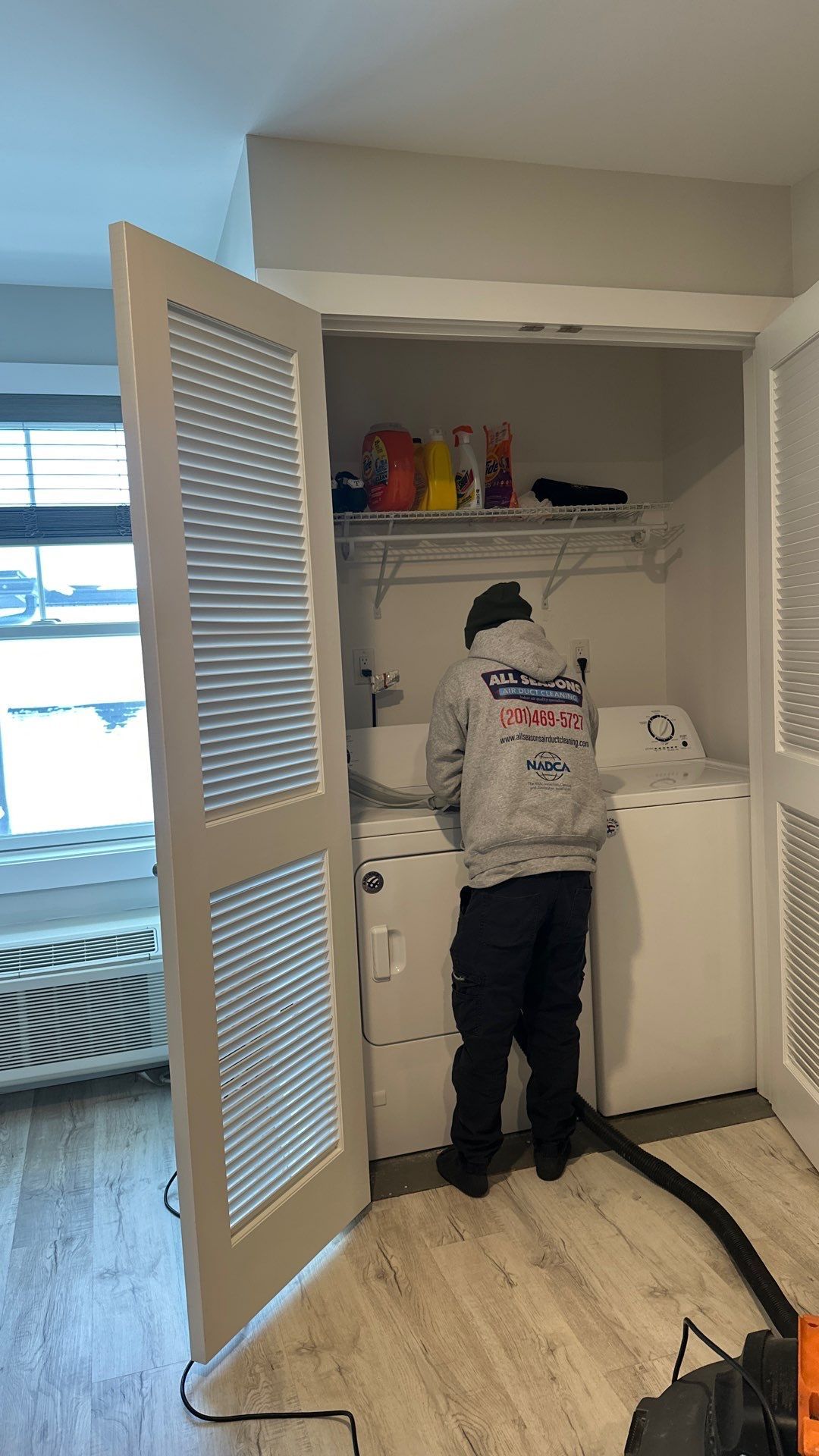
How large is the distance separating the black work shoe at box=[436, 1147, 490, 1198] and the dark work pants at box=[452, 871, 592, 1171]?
3 cm

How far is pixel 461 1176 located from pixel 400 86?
2397 mm

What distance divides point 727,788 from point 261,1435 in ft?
5.95

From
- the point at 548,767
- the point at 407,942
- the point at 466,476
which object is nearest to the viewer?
the point at 548,767

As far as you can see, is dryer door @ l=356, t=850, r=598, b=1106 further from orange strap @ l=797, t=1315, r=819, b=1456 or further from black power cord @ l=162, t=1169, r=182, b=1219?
orange strap @ l=797, t=1315, r=819, b=1456

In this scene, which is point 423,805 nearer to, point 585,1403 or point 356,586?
point 356,586

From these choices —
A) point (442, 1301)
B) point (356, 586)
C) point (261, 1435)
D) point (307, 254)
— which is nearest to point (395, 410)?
point (356, 586)

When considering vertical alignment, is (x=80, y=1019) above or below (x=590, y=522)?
below

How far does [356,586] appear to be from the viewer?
2.98 metres

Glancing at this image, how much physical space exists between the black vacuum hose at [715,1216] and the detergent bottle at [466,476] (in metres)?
1.69

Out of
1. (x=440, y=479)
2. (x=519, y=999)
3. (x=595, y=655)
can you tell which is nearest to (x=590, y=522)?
(x=595, y=655)

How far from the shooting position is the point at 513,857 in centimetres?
214

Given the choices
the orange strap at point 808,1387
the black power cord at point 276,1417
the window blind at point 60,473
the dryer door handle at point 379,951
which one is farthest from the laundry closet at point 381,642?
the orange strap at point 808,1387

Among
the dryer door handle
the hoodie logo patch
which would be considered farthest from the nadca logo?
the dryer door handle

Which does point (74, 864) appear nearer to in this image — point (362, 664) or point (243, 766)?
point (362, 664)
